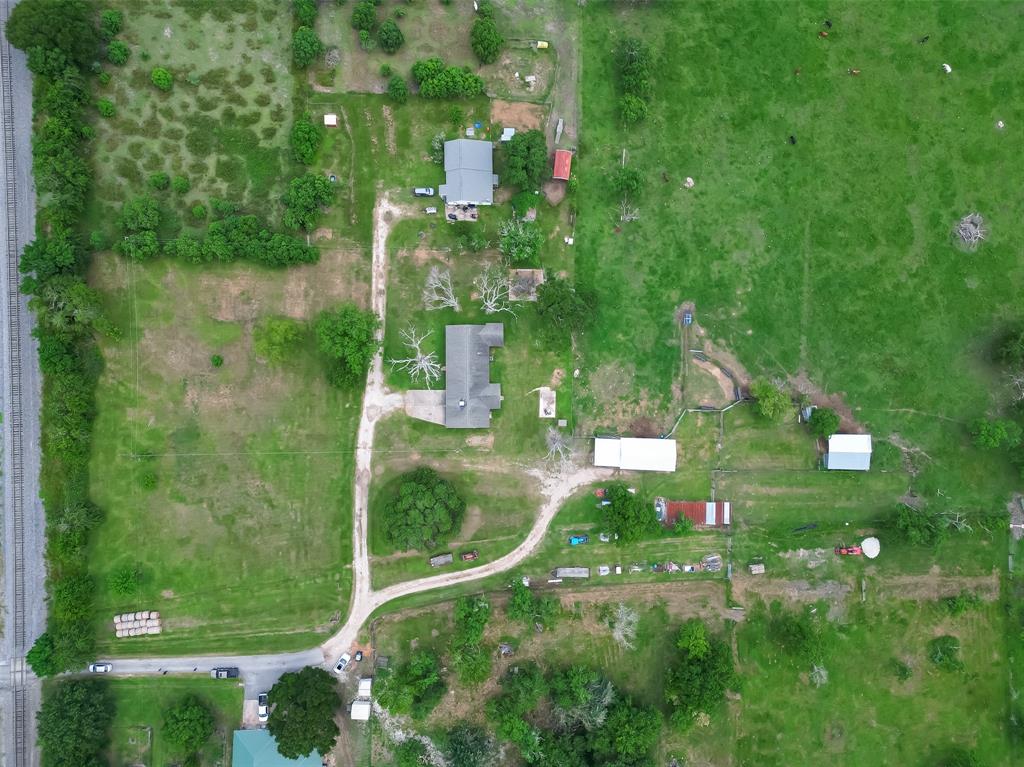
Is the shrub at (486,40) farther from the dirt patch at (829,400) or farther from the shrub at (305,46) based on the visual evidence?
the dirt patch at (829,400)

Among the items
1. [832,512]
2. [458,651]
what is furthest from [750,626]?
[458,651]

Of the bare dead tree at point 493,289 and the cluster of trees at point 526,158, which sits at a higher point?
the cluster of trees at point 526,158

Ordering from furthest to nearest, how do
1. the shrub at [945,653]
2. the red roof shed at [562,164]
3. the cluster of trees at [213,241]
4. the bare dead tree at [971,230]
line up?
the bare dead tree at [971,230]
the shrub at [945,653]
the red roof shed at [562,164]
the cluster of trees at [213,241]

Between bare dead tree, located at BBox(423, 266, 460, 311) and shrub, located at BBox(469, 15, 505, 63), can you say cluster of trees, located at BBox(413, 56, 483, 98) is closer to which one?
shrub, located at BBox(469, 15, 505, 63)

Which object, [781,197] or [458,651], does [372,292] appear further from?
[781,197]

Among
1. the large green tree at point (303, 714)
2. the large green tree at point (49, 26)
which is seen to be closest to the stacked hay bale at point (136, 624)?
the large green tree at point (303, 714)

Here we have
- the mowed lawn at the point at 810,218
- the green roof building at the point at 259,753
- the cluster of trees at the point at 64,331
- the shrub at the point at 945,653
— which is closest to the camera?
the cluster of trees at the point at 64,331

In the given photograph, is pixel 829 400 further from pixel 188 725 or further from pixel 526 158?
pixel 188 725

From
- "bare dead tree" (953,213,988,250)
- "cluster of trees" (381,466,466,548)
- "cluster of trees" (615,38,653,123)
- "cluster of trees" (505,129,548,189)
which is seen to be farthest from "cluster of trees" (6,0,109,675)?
"bare dead tree" (953,213,988,250)
